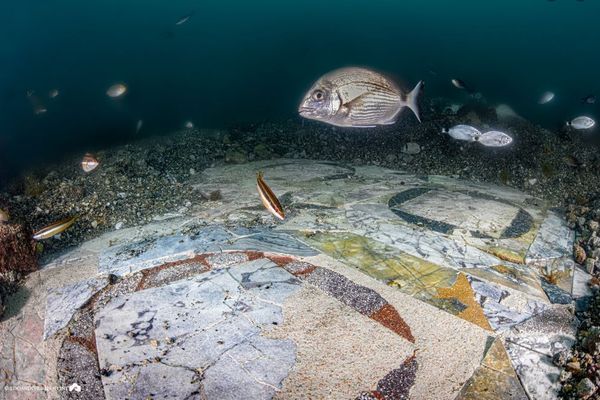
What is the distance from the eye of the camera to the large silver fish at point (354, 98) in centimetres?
362

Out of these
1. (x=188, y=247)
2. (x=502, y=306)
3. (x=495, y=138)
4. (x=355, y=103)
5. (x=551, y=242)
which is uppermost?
(x=355, y=103)

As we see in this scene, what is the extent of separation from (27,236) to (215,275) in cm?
267

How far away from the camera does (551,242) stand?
539 centimetres

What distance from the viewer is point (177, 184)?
7.77m

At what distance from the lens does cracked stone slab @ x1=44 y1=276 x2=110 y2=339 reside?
3543mm

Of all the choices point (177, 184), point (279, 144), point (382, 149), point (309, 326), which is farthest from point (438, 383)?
point (279, 144)

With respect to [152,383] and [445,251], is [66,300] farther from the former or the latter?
[445,251]

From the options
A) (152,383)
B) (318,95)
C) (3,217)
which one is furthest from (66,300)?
(318,95)

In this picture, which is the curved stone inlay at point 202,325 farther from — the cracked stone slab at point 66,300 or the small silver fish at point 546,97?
the small silver fish at point 546,97

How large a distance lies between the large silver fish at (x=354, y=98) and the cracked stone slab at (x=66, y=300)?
2.88 m

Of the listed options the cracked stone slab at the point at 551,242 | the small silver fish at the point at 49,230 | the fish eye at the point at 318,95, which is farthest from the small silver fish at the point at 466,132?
the small silver fish at the point at 49,230

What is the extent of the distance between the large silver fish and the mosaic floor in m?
1.72

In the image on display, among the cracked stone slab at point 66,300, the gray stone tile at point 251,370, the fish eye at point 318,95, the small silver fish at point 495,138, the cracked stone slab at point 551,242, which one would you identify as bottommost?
the cracked stone slab at point 551,242

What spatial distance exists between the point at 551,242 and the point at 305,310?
13.1ft
